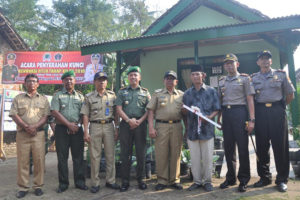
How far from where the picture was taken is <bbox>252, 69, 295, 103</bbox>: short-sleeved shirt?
140 inches

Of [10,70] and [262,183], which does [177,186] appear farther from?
[10,70]

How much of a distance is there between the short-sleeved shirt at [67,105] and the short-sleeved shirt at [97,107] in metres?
0.13

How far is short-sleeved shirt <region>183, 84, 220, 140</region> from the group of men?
0.05 feet

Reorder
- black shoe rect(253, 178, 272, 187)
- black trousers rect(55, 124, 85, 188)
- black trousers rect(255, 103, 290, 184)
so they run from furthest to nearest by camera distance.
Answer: black trousers rect(55, 124, 85, 188) → black shoe rect(253, 178, 272, 187) → black trousers rect(255, 103, 290, 184)

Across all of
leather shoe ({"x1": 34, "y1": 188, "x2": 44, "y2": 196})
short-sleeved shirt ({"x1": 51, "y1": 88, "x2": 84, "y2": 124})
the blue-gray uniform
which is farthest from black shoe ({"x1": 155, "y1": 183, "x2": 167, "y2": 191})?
leather shoe ({"x1": 34, "y1": 188, "x2": 44, "y2": 196})

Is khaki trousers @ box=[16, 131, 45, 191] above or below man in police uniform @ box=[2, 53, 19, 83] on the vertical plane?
below

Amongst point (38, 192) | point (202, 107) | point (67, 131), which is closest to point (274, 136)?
point (202, 107)

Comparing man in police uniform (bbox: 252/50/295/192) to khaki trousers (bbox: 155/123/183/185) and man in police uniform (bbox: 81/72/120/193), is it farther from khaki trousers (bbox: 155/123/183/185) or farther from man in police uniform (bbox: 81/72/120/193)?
man in police uniform (bbox: 81/72/120/193)

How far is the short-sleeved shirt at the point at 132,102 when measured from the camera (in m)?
3.85

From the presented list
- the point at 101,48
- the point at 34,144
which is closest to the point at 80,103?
the point at 34,144

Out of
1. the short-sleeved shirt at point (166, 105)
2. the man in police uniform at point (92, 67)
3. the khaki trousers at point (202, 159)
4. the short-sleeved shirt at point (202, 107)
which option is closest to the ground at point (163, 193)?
the khaki trousers at point (202, 159)

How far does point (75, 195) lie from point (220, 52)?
6179mm

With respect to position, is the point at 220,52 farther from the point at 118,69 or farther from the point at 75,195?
the point at 75,195

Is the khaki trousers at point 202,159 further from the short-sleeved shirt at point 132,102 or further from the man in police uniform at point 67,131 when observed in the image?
the man in police uniform at point 67,131
